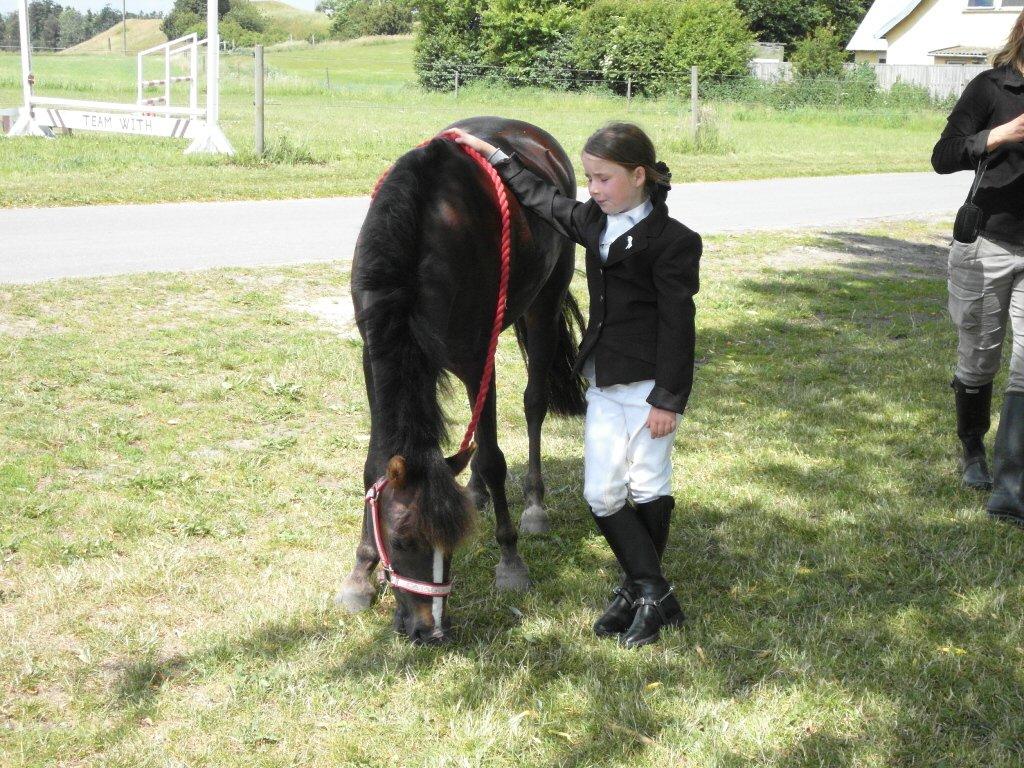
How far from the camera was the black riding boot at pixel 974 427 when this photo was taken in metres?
4.94

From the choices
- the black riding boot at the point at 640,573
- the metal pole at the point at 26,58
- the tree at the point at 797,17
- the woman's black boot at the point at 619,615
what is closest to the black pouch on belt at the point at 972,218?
the black riding boot at the point at 640,573

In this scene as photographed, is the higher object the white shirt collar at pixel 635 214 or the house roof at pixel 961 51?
the house roof at pixel 961 51

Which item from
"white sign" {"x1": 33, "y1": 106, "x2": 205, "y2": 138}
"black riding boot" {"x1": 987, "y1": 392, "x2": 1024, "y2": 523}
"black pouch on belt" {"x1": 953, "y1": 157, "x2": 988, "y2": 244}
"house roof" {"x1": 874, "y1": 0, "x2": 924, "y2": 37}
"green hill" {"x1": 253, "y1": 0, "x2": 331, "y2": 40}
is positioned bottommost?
"black riding boot" {"x1": 987, "y1": 392, "x2": 1024, "y2": 523}

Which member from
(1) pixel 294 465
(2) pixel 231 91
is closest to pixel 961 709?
(1) pixel 294 465

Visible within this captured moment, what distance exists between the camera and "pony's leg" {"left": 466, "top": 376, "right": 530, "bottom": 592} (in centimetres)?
395

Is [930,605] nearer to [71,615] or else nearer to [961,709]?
[961,709]

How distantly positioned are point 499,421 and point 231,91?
3451 centimetres

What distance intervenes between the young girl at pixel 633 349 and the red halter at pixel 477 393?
166 millimetres

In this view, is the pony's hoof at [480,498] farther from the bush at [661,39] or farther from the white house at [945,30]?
the white house at [945,30]

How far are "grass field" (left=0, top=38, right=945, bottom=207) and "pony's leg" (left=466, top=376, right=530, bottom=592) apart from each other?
29.3 ft

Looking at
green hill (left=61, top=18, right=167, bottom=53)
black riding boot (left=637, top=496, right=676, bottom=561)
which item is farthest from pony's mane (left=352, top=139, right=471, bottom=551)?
green hill (left=61, top=18, right=167, bottom=53)

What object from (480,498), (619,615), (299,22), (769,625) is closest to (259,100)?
(480,498)

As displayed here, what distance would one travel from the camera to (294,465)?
509 cm

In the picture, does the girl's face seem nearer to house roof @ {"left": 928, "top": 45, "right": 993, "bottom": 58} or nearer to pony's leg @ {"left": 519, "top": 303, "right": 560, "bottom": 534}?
pony's leg @ {"left": 519, "top": 303, "right": 560, "bottom": 534}
